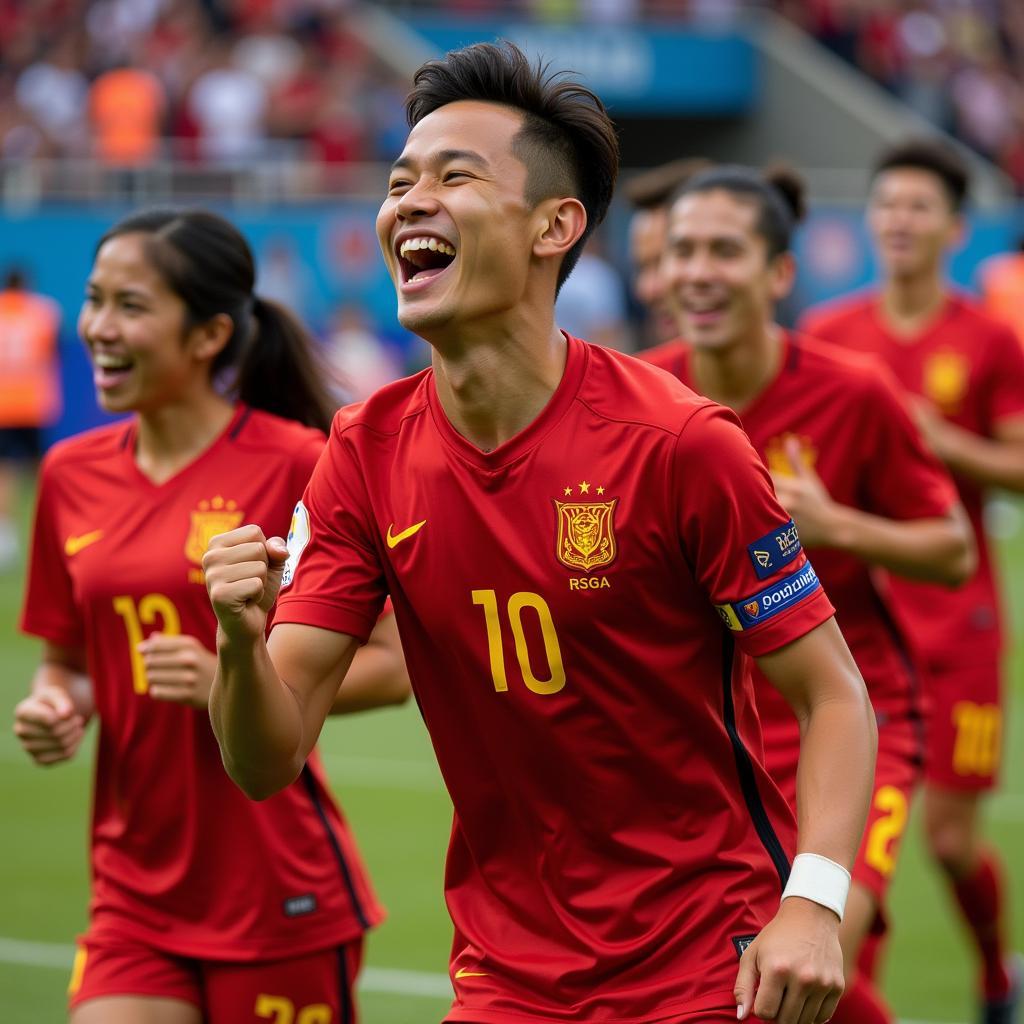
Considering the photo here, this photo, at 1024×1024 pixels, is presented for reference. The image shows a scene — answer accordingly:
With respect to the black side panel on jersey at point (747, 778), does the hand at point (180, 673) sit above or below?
above

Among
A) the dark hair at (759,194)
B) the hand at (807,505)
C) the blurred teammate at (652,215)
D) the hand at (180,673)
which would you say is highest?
the blurred teammate at (652,215)

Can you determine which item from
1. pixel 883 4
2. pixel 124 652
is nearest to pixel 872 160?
pixel 883 4

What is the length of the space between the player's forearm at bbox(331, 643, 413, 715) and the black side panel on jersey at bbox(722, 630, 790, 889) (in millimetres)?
1211

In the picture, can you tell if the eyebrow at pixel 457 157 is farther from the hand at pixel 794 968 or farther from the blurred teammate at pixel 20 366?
the blurred teammate at pixel 20 366

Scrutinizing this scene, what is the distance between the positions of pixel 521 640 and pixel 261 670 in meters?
0.49

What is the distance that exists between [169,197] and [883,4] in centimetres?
1599

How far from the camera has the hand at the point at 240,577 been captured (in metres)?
3.24

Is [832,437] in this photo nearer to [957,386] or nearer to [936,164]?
[957,386]

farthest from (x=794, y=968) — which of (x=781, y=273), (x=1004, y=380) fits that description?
(x=1004, y=380)

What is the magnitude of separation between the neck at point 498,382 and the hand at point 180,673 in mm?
1035

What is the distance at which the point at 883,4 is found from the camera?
33250 mm

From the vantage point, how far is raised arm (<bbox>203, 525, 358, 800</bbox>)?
129 inches

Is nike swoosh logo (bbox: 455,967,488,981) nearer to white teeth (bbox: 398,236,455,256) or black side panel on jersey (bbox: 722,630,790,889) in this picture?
black side panel on jersey (bbox: 722,630,790,889)

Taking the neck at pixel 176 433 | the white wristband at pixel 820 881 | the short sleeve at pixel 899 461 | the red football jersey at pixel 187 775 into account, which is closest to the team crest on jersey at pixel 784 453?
the short sleeve at pixel 899 461
